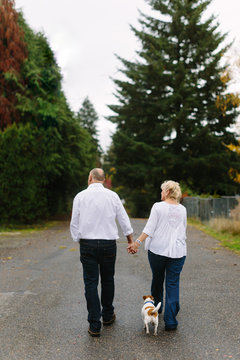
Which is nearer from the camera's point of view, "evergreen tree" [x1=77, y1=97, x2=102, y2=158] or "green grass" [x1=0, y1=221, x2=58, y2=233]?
"green grass" [x1=0, y1=221, x2=58, y2=233]

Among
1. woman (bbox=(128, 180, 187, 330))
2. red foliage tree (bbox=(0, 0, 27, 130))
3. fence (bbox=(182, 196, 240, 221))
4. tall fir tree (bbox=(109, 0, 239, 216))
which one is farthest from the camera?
tall fir tree (bbox=(109, 0, 239, 216))

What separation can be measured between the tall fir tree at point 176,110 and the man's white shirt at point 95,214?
989 inches

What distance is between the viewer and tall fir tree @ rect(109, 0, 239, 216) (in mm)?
30531

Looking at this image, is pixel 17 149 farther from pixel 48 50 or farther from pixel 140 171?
pixel 140 171

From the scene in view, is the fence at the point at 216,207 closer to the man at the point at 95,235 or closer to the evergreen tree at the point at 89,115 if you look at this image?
the man at the point at 95,235

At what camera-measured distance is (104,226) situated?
491cm

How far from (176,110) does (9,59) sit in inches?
591

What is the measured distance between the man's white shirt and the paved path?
1.16 m

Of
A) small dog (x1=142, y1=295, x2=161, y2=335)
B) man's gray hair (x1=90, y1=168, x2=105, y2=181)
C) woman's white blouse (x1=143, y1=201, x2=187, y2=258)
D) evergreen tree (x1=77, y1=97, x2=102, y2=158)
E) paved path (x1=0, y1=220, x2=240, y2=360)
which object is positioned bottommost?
paved path (x1=0, y1=220, x2=240, y2=360)

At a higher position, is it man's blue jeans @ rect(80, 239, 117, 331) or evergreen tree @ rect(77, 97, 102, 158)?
evergreen tree @ rect(77, 97, 102, 158)

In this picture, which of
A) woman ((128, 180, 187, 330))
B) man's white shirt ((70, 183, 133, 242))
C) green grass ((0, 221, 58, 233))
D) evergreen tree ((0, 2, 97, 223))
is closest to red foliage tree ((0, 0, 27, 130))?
evergreen tree ((0, 2, 97, 223))

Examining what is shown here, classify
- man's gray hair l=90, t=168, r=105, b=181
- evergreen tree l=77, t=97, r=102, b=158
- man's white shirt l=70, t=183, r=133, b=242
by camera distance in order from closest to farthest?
man's white shirt l=70, t=183, r=133, b=242, man's gray hair l=90, t=168, r=105, b=181, evergreen tree l=77, t=97, r=102, b=158

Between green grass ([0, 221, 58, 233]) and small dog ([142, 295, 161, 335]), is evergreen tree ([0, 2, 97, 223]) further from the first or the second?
small dog ([142, 295, 161, 335])

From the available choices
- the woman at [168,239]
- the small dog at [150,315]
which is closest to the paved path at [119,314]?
the small dog at [150,315]
